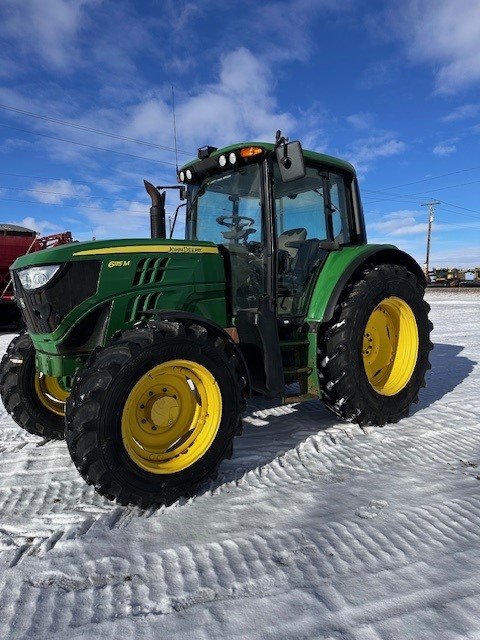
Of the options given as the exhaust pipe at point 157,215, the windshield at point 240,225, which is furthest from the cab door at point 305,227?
the exhaust pipe at point 157,215

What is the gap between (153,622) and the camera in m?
1.62

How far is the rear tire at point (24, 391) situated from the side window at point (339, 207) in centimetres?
261

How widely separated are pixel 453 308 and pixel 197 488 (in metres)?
13.5

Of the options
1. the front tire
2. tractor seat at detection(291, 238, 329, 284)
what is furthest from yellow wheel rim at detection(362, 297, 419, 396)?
the front tire

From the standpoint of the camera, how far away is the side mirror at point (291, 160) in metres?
2.86

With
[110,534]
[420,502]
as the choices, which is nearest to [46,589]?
[110,534]

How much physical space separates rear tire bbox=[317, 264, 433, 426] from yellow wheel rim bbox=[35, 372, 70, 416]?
1975mm

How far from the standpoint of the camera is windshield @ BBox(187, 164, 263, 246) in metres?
3.38

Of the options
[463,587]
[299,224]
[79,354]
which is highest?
[299,224]

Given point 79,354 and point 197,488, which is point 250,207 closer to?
point 79,354

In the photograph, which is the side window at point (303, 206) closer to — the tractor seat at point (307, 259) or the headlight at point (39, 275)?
the tractor seat at point (307, 259)

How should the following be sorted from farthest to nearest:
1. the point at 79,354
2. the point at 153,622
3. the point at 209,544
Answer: the point at 79,354 < the point at 209,544 < the point at 153,622

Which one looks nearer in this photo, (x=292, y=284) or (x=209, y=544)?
(x=209, y=544)

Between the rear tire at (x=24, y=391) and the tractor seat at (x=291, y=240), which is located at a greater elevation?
the tractor seat at (x=291, y=240)
